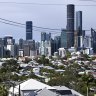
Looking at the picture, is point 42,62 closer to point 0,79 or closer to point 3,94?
point 0,79

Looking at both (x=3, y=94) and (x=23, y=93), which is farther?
(x=23, y=93)

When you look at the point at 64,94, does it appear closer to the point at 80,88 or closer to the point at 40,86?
the point at 40,86

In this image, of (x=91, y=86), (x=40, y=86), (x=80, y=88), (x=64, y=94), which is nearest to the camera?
(x=64, y=94)

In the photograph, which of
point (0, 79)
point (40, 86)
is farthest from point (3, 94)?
point (0, 79)

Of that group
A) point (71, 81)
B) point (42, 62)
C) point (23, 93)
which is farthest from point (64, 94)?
point (42, 62)

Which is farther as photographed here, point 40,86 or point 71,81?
point 71,81

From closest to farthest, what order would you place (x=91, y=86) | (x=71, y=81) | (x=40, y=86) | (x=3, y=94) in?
(x=3, y=94) → (x=40, y=86) → (x=91, y=86) → (x=71, y=81)

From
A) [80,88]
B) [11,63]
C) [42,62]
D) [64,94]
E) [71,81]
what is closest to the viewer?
[64,94]

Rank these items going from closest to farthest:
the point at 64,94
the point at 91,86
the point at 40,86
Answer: the point at 64,94, the point at 40,86, the point at 91,86

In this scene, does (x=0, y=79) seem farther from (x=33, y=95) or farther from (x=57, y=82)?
(x=33, y=95)
